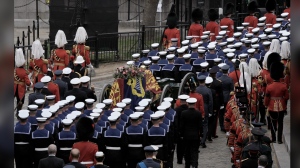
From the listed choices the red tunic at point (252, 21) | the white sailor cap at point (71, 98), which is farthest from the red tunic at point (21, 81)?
the red tunic at point (252, 21)

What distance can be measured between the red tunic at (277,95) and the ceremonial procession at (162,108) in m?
0.02

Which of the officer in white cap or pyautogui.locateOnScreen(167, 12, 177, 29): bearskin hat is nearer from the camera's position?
the officer in white cap

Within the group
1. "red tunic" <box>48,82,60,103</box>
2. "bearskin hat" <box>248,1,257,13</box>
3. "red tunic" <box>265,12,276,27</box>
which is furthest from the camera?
"bearskin hat" <box>248,1,257,13</box>

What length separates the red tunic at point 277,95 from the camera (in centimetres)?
1261

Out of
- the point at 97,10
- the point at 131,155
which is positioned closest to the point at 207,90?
the point at 131,155

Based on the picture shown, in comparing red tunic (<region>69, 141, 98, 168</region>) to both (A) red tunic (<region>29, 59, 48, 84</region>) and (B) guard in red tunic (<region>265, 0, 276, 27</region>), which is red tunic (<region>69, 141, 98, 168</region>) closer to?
(A) red tunic (<region>29, 59, 48, 84</region>)

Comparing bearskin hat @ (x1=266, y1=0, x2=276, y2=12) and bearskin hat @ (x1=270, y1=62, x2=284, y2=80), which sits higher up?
bearskin hat @ (x1=266, y1=0, x2=276, y2=12)

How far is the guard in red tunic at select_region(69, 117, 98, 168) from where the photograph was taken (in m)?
9.33

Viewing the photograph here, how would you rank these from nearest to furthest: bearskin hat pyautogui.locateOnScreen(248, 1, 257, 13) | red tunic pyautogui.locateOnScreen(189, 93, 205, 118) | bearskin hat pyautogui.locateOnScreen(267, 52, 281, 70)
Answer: red tunic pyautogui.locateOnScreen(189, 93, 205, 118), bearskin hat pyautogui.locateOnScreen(267, 52, 281, 70), bearskin hat pyautogui.locateOnScreen(248, 1, 257, 13)

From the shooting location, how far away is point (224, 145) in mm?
13594

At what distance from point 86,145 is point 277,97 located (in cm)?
455

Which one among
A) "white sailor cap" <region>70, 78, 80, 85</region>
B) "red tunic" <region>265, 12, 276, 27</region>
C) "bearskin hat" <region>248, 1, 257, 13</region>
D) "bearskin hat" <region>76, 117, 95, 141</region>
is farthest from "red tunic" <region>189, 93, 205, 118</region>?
"bearskin hat" <region>248, 1, 257, 13</region>

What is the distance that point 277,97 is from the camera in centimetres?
1262

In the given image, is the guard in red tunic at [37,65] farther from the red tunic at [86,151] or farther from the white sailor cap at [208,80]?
the red tunic at [86,151]
